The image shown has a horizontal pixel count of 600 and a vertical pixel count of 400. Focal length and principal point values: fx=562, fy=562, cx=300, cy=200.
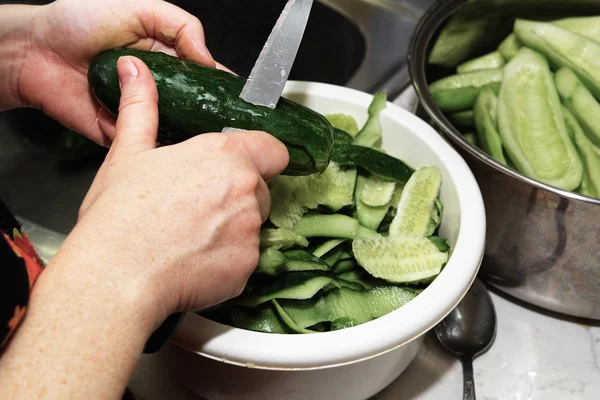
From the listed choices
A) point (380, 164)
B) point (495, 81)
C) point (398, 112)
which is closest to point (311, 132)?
point (380, 164)

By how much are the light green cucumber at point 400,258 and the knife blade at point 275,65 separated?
25 centimetres

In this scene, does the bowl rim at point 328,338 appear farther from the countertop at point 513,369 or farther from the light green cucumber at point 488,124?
the light green cucumber at point 488,124

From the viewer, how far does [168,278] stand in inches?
20.0

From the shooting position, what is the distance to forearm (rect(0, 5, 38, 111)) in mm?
796

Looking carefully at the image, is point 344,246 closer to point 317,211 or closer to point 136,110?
point 317,211

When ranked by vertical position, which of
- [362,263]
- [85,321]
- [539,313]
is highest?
[85,321]

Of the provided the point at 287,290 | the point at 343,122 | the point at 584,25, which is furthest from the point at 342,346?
the point at 584,25

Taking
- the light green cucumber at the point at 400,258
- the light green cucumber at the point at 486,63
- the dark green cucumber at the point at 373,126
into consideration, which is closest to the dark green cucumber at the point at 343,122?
the dark green cucumber at the point at 373,126

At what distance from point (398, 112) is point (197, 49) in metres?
0.37

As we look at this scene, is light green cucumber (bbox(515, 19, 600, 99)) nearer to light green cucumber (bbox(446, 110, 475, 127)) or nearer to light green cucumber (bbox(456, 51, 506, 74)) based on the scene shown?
light green cucumber (bbox(456, 51, 506, 74))

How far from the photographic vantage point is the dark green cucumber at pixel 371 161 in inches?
33.8

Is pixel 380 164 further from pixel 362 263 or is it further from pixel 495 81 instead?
pixel 495 81

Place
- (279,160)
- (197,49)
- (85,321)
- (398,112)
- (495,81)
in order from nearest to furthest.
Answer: (85,321) < (279,160) < (197,49) < (398,112) < (495,81)

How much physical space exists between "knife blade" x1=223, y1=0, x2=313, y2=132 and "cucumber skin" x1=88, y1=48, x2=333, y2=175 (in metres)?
0.01
